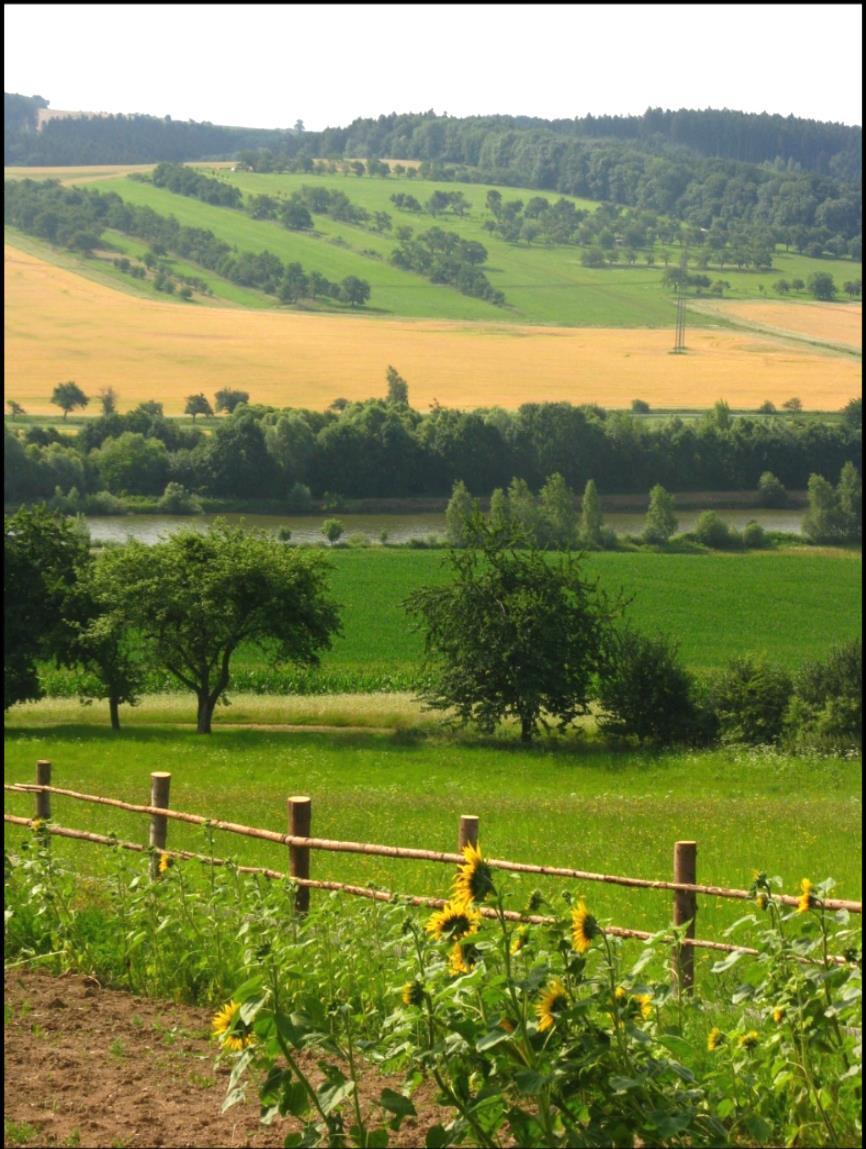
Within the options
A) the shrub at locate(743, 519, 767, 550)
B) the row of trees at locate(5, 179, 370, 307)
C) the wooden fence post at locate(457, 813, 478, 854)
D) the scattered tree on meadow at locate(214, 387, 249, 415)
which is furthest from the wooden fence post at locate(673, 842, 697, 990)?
the row of trees at locate(5, 179, 370, 307)

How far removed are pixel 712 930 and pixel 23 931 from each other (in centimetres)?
585

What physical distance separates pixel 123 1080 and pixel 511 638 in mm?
31194

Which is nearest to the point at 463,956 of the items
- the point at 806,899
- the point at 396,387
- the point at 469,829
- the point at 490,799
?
the point at 806,899

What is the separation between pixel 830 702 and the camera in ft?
110

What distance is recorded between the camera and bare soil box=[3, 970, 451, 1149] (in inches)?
206

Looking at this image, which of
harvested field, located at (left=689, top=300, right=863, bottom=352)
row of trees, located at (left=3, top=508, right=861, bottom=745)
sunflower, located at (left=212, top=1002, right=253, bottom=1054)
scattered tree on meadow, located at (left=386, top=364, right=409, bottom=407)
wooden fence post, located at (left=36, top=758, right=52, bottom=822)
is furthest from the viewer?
harvested field, located at (left=689, top=300, right=863, bottom=352)

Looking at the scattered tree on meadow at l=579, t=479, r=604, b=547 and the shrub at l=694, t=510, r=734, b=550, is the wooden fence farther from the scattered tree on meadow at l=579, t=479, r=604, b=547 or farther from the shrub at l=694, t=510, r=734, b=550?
the scattered tree on meadow at l=579, t=479, r=604, b=547

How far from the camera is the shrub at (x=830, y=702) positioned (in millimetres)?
33344

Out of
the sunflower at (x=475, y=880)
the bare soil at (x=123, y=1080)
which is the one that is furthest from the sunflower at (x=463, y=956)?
the bare soil at (x=123, y=1080)

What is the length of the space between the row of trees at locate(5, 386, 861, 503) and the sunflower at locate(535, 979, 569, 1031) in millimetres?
82420

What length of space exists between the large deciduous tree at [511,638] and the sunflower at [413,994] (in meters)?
31.0

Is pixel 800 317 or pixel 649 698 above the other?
pixel 800 317

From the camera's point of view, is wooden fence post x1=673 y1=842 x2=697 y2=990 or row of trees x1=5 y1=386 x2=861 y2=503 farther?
row of trees x1=5 y1=386 x2=861 y2=503

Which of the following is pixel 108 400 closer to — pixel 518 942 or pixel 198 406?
pixel 198 406
